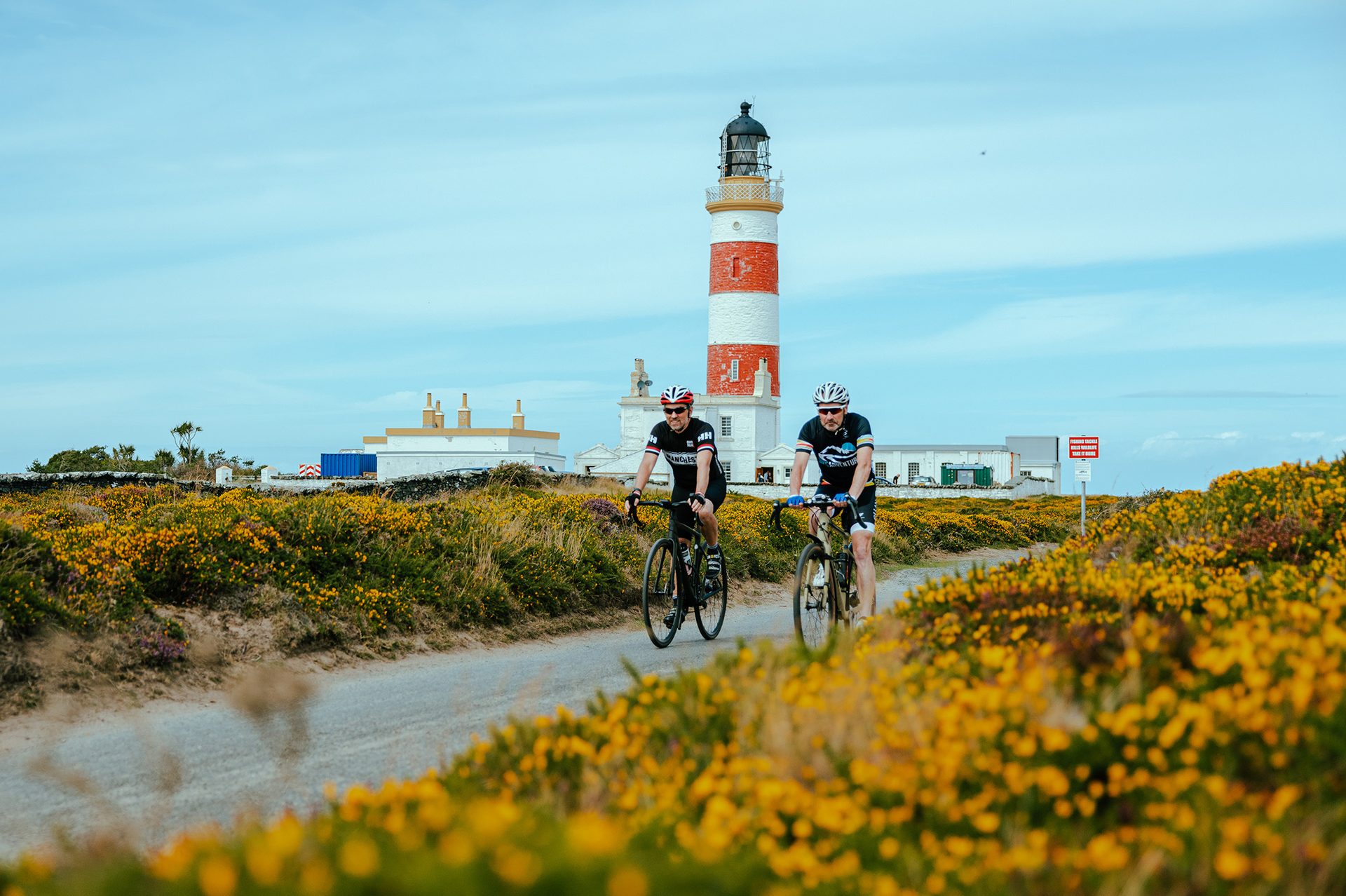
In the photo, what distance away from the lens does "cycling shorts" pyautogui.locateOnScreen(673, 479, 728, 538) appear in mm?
12977

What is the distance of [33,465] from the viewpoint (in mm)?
46844

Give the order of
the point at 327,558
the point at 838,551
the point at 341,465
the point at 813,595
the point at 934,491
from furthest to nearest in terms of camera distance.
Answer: the point at 341,465 → the point at 934,491 → the point at 327,558 → the point at 838,551 → the point at 813,595

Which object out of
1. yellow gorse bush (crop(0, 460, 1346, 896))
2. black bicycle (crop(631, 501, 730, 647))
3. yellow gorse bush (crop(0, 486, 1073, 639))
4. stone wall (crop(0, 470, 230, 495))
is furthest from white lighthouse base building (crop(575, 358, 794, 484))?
yellow gorse bush (crop(0, 460, 1346, 896))

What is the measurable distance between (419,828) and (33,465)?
49.9m

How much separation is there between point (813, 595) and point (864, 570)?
21.7 inches

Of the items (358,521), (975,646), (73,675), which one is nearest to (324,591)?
(358,521)

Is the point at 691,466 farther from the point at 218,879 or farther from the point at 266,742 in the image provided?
the point at 218,879

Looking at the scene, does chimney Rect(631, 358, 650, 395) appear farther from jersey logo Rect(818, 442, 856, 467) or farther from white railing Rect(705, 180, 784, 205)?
jersey logo Rect(818, 442, 856, 467)

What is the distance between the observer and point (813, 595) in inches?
428

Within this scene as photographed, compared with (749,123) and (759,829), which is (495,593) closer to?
(759,829)

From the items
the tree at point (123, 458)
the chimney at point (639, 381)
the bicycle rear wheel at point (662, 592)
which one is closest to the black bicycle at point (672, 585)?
the bicycle rear wheel at point (662, 592)

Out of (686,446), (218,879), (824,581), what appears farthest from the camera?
(686,446)

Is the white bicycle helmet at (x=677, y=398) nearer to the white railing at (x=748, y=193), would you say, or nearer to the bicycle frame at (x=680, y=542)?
the bicycle frame at (x=680, y=542)

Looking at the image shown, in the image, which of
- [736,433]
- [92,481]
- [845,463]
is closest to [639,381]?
[736,433]
